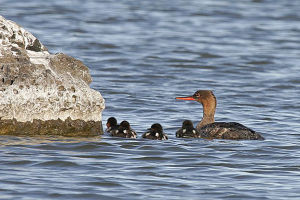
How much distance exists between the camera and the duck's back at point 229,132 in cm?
988

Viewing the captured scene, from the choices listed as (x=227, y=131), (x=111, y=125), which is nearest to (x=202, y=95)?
(x=227, y=131)

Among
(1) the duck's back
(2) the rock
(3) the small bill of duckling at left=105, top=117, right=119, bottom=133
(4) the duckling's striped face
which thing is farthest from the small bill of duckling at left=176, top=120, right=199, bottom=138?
(4) the duckling's striped face

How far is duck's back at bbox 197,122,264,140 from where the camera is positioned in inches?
389

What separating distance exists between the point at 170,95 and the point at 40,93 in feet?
16.8

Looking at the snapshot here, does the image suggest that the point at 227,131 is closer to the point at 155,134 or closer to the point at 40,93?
the point at 155,134

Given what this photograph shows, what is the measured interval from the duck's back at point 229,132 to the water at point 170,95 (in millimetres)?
219

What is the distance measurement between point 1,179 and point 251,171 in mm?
2505

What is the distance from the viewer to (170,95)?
14.0 metres

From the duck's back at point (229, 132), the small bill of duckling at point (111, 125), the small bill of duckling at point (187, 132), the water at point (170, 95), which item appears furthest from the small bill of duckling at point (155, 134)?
the duck's back at point (229, 132)

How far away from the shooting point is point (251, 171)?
8.05 m

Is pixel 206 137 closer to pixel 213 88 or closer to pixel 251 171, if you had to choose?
pixel 251 171

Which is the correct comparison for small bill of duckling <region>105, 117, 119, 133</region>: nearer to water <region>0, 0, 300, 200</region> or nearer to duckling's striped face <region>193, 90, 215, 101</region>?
water <region>0, 0, 300, 200</region>

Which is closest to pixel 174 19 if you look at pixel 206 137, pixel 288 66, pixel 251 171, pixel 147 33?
pixel 147 33

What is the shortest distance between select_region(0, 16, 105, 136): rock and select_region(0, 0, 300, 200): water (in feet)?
0.74
